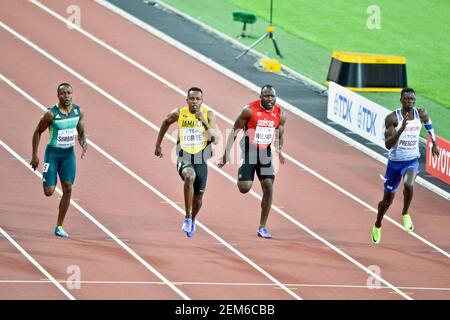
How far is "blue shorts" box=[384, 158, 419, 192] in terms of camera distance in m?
18.3

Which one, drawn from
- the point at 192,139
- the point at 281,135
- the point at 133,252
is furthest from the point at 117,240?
the point at 281,135

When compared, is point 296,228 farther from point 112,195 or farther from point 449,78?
point 449,78

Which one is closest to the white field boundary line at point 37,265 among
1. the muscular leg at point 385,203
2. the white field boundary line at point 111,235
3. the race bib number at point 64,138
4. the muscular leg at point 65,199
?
the muscular leg at point 65,199

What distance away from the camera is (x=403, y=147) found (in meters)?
18.3

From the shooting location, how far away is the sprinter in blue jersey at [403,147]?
58.7 ft

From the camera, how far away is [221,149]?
23.3 metres

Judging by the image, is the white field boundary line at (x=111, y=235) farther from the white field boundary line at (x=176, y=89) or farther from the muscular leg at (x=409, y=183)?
the muscular leg at (x=409, y=183)

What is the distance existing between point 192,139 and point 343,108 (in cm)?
805

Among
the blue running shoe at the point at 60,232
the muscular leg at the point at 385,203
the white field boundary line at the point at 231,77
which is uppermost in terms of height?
the muscular leg at the point at 385,203

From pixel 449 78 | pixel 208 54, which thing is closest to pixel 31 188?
pixel 208 54

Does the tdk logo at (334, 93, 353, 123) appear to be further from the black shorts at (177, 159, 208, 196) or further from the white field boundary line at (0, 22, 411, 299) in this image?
the black shorts at (177, 159, 208, 196)

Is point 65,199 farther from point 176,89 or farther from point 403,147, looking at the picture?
point 176,89

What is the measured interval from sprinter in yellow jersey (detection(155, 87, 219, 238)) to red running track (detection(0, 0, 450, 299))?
3.22 feet

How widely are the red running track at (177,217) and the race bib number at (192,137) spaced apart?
1.45 meters
